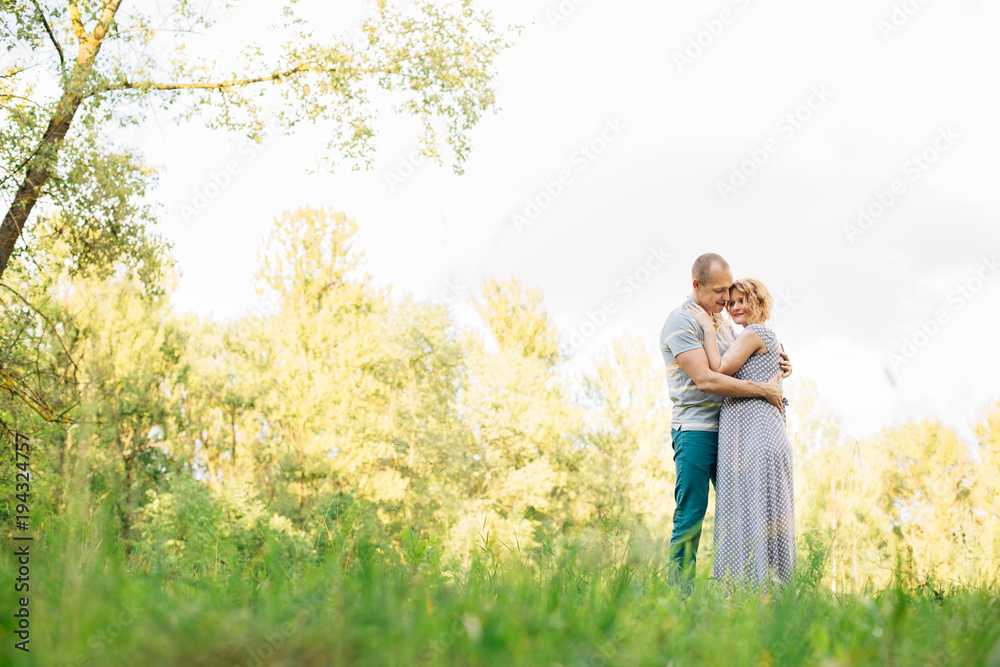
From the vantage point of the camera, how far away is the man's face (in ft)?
14.5

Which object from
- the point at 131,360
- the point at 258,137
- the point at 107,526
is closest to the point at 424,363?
the point at 131,360

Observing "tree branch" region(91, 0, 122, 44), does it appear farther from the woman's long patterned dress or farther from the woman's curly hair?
the woman's long patterned dress

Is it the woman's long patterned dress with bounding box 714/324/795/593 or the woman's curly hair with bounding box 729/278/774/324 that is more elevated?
the woman's curly hair with bounding box 729/278/774/324

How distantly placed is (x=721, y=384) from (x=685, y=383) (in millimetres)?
318

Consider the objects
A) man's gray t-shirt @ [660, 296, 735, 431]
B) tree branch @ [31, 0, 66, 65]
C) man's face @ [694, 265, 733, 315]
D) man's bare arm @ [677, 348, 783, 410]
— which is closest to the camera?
man's bare arm @ [677, 348, 783, 410]

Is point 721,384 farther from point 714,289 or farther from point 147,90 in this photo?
point 147,90

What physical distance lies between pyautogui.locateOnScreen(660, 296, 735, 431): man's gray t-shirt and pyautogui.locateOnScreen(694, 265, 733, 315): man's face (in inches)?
Result: 6.2

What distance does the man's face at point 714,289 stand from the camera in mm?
4414

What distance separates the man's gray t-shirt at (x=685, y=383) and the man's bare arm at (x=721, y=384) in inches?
2.9

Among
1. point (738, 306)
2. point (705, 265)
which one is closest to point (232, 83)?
point (705, 265)

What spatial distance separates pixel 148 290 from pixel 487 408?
16919 millimetres

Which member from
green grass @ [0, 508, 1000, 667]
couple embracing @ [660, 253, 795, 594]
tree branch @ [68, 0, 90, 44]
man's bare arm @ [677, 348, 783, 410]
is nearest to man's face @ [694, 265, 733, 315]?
couple embracing @ [660, 253, 795, 594]

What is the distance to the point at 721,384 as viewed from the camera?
3.98 meters

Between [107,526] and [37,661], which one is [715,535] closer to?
[107,526]
